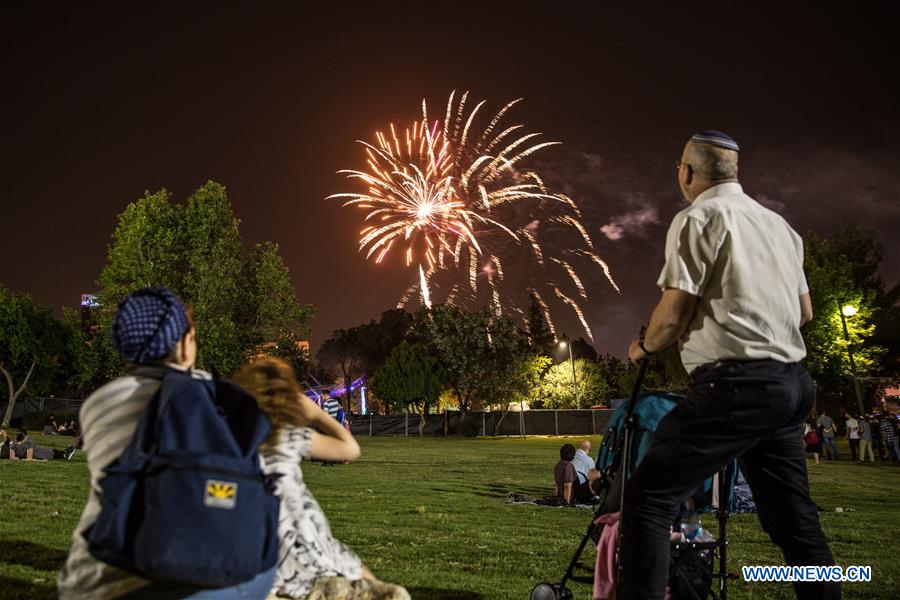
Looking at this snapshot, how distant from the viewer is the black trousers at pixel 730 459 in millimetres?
3602

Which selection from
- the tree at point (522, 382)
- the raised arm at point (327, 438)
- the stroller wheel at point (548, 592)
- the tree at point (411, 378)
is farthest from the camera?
the tree at point (411, 378)

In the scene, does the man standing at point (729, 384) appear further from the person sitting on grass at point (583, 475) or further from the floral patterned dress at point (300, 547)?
the person sitting on grass at point (583, 475)

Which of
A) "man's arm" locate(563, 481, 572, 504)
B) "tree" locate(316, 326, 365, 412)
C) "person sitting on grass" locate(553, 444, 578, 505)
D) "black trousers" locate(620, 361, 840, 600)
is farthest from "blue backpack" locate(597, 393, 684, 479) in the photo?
"tree" locate(316, 326, 365, 412)

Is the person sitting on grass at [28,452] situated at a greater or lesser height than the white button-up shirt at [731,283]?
lesser

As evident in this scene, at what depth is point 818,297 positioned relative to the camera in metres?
50.1

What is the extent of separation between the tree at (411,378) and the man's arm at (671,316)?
74921 millimetres

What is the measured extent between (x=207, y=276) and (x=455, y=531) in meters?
44.7

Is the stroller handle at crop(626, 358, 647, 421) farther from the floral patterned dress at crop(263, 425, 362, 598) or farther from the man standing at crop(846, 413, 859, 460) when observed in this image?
the man standing at crop(846, 413, 859, 460)

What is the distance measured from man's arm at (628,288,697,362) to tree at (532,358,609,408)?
78824 millimetres

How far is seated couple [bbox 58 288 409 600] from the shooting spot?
266cm

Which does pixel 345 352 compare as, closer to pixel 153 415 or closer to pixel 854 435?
pixel 854 435

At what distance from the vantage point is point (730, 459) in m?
3.68

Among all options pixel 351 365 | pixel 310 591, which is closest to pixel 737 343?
pixel 310 591

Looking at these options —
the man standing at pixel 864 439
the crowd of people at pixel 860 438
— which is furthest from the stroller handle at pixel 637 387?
the man standing at pixel 864 439
